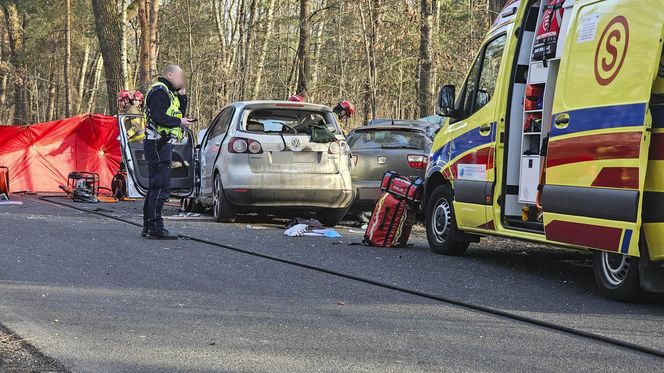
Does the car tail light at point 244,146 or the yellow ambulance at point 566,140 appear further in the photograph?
the car tail light at point 244,146

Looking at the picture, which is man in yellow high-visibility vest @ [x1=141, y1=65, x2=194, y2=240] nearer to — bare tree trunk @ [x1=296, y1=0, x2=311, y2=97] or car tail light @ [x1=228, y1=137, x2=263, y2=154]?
car tail light @ [x1=228, y1=137, x2=263, y2=154]

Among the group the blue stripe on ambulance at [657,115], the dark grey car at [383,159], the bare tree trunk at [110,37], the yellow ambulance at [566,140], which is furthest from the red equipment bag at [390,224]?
the bare tree trunk at [110,37]

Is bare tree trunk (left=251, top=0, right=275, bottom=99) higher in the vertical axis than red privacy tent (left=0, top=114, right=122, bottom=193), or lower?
higher

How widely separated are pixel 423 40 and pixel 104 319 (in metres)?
20.6

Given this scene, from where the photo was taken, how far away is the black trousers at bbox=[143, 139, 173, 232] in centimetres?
1006

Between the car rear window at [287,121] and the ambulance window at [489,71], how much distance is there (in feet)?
11.9

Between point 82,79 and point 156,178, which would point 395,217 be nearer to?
point 156,178

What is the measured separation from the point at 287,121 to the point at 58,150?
1154 cm

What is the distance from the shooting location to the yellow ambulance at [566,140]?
19.6 feet

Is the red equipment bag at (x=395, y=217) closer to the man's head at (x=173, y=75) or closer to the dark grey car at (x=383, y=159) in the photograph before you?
the dark grey car at (x=383, y=159)

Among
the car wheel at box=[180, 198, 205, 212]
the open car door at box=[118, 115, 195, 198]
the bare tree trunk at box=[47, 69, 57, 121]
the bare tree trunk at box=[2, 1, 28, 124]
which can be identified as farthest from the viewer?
the bare tree trunk at box=[47, 69, 57, 121]

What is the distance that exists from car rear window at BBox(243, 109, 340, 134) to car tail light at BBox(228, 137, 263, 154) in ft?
0.74

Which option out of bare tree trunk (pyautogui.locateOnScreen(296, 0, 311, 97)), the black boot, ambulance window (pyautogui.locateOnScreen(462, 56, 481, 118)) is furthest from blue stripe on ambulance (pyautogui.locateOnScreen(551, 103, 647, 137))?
bare tree trunk (pyautogui.locateOnScreen(296, 0, 311, 97))

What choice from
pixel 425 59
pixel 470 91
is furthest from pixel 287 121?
pixel 425 59
